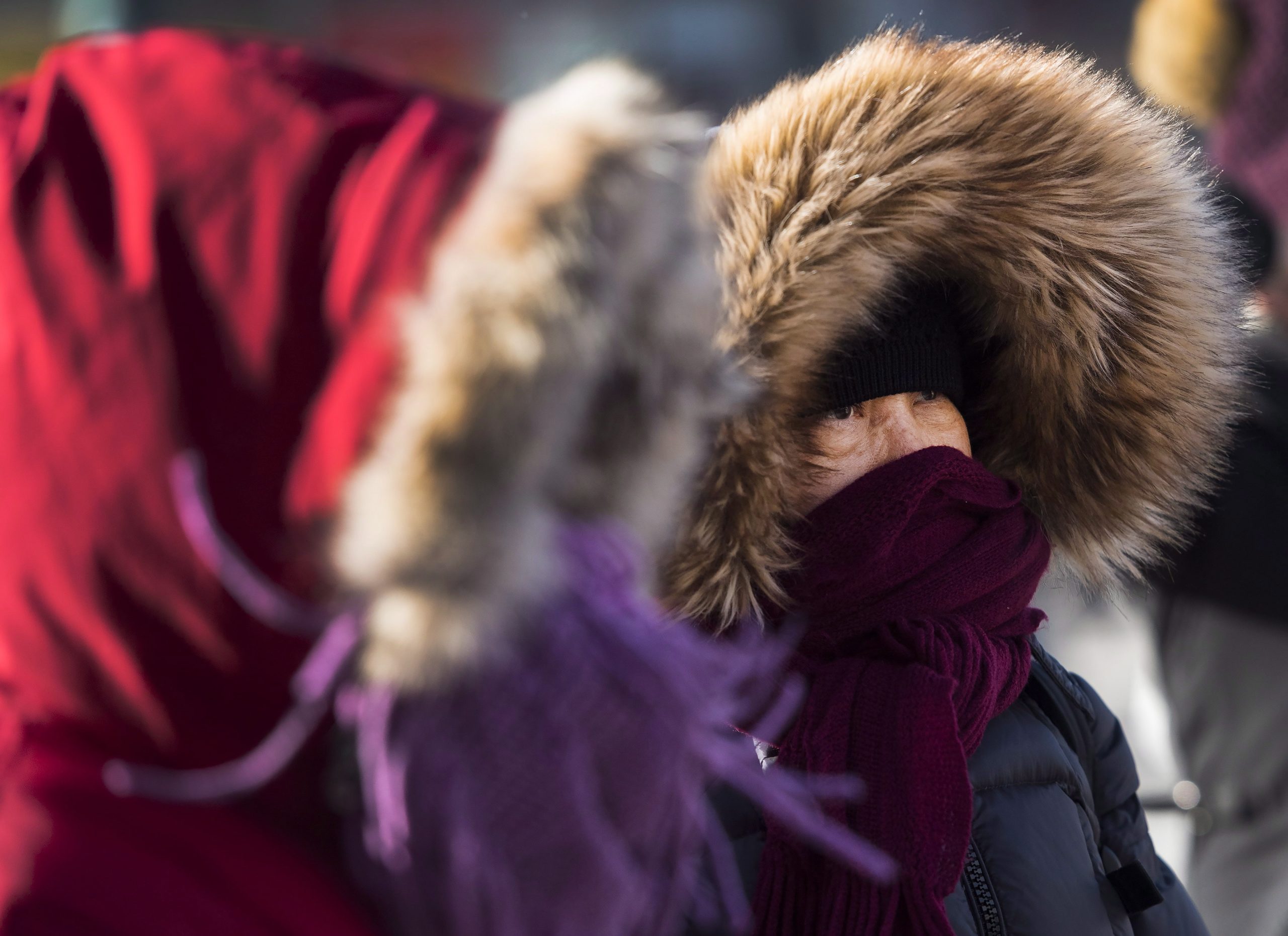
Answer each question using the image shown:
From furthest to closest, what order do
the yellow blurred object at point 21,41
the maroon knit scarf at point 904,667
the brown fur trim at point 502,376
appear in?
1. the yellow blurred object at point 21,41
2. the maroon knit scarf at point 904,667
3. the brown fur trim at point 502,376

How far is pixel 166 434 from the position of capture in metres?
0.68

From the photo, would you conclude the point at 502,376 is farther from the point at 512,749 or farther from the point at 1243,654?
the point at 1243,654

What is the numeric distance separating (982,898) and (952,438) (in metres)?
0.54

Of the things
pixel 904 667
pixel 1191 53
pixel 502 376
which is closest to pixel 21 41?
pixel 1191 53

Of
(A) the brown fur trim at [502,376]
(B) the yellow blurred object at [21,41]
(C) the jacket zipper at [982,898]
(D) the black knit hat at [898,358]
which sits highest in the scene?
(A) the brown fur trim at [502,376]

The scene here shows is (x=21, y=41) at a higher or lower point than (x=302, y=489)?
→ lower

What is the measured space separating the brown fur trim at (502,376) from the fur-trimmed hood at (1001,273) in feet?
1.83

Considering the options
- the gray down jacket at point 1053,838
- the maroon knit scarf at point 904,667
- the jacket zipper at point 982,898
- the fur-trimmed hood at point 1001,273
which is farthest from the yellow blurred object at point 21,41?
the jacket zipper at point 982,898

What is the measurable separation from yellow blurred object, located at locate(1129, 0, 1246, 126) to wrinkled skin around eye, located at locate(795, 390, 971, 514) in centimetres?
225

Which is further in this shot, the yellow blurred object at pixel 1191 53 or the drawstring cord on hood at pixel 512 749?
the yellow blurred object at pixel 1191 53

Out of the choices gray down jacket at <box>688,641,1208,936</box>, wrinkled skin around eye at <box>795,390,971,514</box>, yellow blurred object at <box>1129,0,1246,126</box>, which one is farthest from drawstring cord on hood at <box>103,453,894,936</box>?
yellow blurred object at <box>1129,0,1246,126</box>

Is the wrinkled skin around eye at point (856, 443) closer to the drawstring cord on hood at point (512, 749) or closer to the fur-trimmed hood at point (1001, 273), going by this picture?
the fur-trimmed hood at point (1001, 273)

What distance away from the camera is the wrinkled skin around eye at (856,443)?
132cm

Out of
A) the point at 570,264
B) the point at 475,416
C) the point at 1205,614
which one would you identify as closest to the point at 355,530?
the point at 475,416
